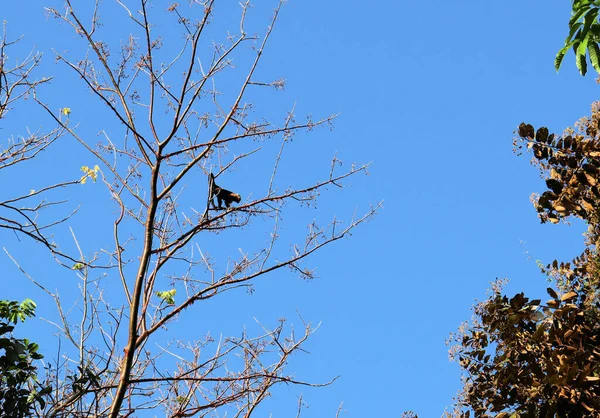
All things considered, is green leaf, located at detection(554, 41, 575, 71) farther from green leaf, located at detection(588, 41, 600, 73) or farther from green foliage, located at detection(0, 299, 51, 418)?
green foliage, located at detection(0, 299, 51, 418)

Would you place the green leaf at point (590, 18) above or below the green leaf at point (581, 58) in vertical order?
above

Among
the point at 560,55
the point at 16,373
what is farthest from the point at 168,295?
the point at 560,55

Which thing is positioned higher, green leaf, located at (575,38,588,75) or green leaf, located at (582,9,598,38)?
green leaf, located at (582,9,598,38)

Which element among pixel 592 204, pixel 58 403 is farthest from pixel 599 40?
pixel 58 403

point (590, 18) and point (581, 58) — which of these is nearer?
point (590, 18)

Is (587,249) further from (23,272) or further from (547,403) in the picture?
(23,272)

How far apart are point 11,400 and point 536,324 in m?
3.17

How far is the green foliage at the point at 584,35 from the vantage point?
348 centimetres

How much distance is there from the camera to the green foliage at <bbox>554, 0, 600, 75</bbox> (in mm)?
3484

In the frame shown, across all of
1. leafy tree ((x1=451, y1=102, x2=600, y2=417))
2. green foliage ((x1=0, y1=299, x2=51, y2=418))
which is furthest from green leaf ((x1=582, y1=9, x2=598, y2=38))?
green foliage ((x1=0, y1=299, x2=51, y2=418))

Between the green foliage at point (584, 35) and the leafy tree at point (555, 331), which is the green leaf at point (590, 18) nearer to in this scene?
the green foliage at point (584, 35)

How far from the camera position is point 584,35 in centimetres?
354

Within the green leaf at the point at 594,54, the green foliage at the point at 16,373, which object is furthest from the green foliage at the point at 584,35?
the green foliage at the point at 16,373

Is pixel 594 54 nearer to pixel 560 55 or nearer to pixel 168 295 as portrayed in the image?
pixel 560 55
